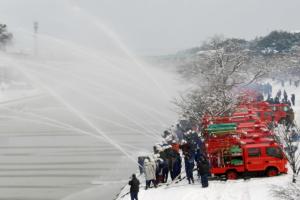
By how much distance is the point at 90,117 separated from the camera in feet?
136

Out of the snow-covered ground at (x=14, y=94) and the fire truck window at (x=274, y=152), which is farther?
the snow-covered ground at (x=14, y=94)

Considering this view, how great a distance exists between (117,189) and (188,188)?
148 inches

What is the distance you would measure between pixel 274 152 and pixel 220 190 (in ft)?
7.74

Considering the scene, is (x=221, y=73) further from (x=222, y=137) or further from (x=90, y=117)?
(x=90, y=117)

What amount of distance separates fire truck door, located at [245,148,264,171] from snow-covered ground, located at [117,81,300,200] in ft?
1.16

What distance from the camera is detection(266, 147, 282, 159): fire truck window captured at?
47.4ft

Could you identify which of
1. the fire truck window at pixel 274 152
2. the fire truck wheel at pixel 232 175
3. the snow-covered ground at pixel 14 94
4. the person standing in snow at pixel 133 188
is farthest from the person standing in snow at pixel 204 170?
the snow-covered ground at pixel 14 94

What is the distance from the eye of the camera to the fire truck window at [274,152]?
14438mm

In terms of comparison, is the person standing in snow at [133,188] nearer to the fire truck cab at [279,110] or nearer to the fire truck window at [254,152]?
the fire truck window at [254,152]

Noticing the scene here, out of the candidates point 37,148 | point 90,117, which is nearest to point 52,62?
point 90,117

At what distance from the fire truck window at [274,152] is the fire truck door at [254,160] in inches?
11.4

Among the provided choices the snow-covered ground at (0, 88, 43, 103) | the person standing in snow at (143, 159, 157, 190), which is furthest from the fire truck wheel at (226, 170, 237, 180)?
the snow-covered ground at (0, 88, 43, 103)

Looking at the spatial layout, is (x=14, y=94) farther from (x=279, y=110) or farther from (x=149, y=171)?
(x=149, y=171)

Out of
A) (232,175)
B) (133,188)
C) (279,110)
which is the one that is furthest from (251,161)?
(279,110)
